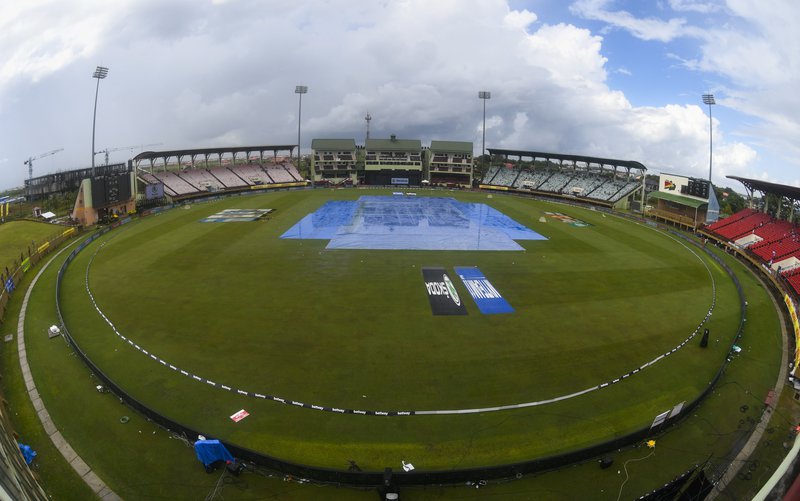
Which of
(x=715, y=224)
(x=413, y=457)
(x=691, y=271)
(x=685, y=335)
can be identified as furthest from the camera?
(x=715, y=224)

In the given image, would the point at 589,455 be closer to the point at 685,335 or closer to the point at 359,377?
the point at 359,377

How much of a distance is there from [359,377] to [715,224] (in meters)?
63.0

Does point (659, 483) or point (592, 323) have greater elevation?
point (592, 323)

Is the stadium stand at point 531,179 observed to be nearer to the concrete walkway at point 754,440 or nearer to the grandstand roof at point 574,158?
the grandstand roof at point 574,158

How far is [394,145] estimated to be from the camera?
11625cm

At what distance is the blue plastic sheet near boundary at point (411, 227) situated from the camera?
5072cm

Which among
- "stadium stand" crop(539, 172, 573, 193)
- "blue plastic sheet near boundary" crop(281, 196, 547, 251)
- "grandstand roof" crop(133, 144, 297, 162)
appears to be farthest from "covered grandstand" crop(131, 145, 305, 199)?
"stadium stand" crop(539, 172, 573, 193)

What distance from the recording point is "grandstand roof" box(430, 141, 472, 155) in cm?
11519

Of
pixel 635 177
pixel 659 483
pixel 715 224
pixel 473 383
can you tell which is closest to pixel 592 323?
pixel 473 383

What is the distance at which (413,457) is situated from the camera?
1675 cm

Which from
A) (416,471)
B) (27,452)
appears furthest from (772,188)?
(27,452)

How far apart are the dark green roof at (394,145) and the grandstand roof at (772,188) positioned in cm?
7297

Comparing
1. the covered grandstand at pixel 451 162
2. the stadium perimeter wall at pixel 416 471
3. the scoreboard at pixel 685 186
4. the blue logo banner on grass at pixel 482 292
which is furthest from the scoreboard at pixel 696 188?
the stadium perimeter wall at pixel 416 471

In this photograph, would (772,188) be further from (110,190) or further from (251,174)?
(251,174)
